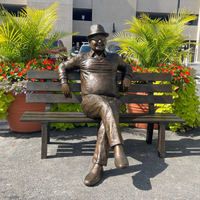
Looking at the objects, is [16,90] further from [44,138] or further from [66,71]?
[44,138]

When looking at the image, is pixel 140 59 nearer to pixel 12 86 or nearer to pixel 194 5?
pixel 12 86

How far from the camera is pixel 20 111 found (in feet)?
12.7

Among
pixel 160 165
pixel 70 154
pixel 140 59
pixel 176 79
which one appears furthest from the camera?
pixel 140 59

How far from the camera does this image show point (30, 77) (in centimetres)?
Answer: 348

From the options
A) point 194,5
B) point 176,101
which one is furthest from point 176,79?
point 194,5

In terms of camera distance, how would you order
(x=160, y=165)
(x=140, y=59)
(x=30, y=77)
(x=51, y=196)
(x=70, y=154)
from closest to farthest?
(x=51, y=196) < (x=160, y=165) < (x=70, y=154) < (x=30, y=77) < (x=140, y=59)

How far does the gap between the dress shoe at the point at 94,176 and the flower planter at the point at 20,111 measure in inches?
71.7

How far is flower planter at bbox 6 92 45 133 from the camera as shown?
3.84 metres

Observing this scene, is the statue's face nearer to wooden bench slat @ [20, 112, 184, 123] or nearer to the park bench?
the park bench

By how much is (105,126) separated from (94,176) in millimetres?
559

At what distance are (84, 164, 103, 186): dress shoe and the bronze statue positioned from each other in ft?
0.04

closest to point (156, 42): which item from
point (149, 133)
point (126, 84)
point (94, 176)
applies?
point (126, 84)

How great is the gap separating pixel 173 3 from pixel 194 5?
2.79 meters

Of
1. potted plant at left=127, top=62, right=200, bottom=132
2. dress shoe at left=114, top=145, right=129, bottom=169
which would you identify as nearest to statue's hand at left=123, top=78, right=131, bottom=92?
potted plant at left=127, top=62, right=200, bottom=132
